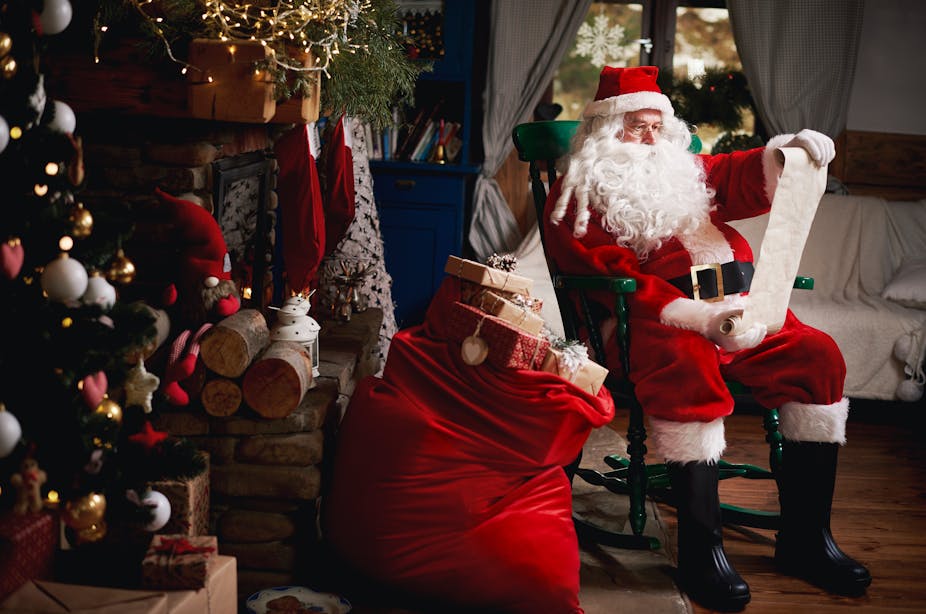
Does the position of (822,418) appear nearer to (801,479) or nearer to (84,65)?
(801,479)

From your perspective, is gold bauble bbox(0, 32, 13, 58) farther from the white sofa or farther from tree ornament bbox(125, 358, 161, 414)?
the white sofa

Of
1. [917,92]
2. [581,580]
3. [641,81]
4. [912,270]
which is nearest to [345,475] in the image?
[581,580]

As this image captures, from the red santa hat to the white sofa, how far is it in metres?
1.62

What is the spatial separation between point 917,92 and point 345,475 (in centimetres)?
386

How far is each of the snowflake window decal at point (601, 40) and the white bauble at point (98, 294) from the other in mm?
3795

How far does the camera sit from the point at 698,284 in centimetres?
269

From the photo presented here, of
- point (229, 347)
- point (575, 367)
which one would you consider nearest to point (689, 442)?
point (575, 367)

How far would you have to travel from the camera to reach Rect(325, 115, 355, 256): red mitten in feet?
10.5

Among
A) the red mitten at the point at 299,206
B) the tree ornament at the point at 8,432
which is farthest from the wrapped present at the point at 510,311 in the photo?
the tree ornament at the point at 8,432

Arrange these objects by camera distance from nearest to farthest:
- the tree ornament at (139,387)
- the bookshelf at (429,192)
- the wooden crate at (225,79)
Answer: the tree ornament at (139,387) < the wooden crate at (225,79) < the bookshelf at (429,192)

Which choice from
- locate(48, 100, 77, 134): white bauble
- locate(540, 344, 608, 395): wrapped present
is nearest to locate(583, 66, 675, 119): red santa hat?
locate(540, 344, 608, 395): wrapped present

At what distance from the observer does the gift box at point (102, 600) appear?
1721 millimetres

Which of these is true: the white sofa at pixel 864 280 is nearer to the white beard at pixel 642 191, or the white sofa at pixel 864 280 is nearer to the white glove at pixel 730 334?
the white beard at pixel 642 191

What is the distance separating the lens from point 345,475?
2.37 meters
